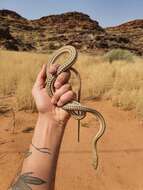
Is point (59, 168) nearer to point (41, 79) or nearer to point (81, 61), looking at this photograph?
point (41, 79)

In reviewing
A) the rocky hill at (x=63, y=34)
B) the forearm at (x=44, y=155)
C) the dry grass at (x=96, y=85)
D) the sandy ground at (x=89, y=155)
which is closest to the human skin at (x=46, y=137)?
the forearm at (x=44, y=155)

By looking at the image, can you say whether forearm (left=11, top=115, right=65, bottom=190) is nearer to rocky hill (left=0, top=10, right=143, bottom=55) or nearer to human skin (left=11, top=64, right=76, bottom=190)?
human skin (left=11, top=64, right=76, bottom=190)

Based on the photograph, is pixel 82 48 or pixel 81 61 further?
pixel 82 48

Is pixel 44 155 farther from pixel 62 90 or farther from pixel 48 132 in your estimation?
pixel 62 90

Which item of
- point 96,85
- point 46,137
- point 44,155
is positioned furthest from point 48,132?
point 96,85

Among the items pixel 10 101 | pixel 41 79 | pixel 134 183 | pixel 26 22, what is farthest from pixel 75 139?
pixel 26 22

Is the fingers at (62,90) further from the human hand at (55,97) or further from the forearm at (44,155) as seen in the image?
the forearm at (44,155)
